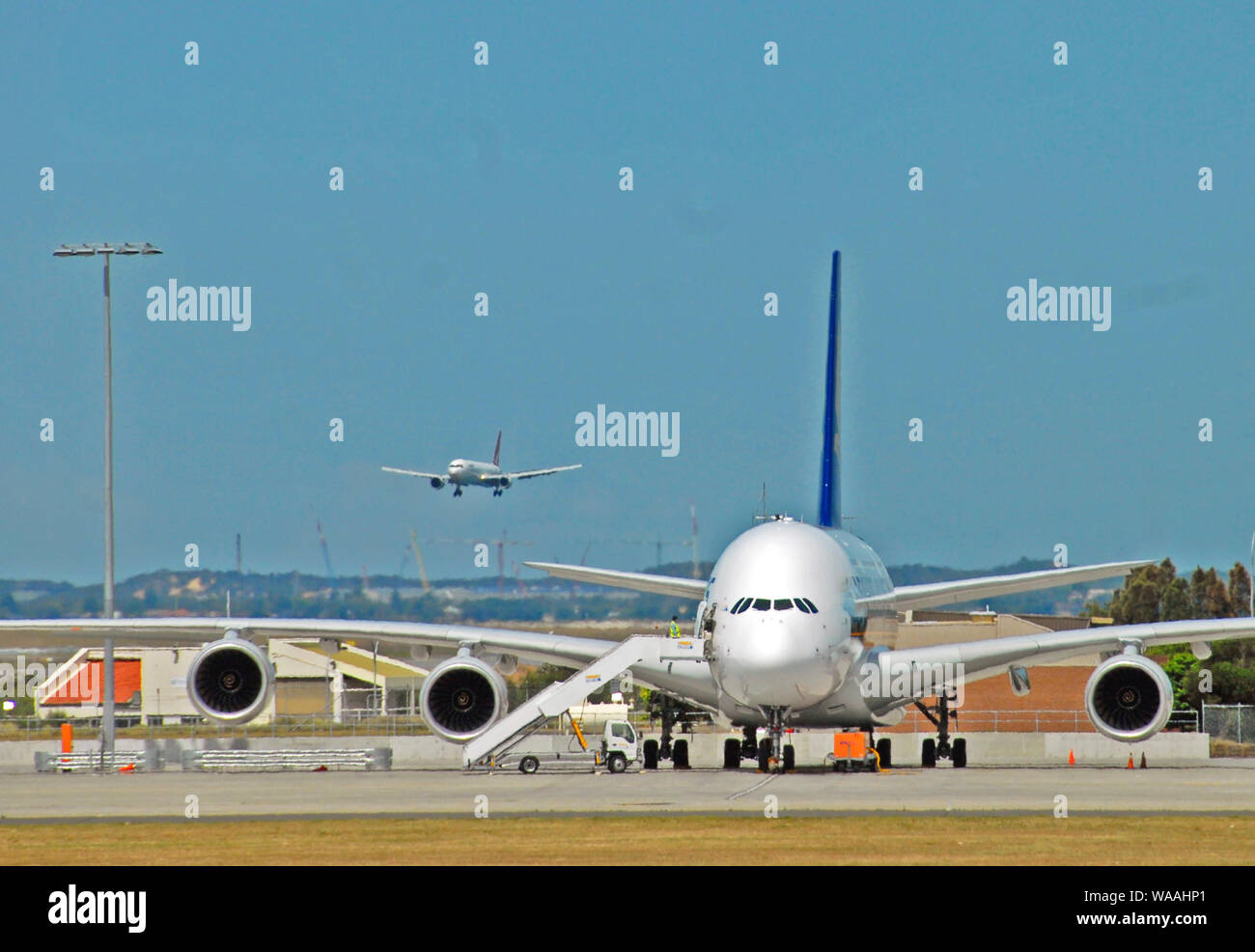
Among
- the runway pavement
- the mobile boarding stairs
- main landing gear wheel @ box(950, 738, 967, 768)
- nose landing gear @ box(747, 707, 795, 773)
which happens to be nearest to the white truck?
the mobile boarding stairs

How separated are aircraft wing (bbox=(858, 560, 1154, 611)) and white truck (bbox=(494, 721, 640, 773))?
20.0ft

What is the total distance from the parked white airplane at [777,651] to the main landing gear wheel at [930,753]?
64 millimetres

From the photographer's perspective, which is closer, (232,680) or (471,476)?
(232,680)

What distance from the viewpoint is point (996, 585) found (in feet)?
132

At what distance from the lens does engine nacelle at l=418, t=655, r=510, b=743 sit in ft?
119

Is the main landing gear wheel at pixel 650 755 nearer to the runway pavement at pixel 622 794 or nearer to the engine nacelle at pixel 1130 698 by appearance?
the runway pavement at pixel 622 794

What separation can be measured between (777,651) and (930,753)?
8068mm

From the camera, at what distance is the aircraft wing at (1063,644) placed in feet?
121

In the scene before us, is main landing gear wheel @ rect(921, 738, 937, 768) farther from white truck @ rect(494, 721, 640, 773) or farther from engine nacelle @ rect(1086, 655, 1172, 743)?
white truck @ rect(494, 721, 640, 773)

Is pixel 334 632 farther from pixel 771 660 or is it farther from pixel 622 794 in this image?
pixel 622 794

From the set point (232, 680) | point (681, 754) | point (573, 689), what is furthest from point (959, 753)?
point (232, 680)
